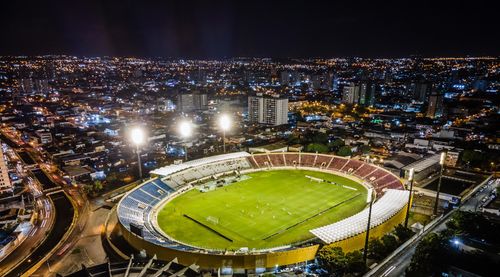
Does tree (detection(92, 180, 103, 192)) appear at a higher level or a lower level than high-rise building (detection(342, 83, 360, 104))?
lower

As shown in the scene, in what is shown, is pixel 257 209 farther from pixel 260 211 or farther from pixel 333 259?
pixel 333 259

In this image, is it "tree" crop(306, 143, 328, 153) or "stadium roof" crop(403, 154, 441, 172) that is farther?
"tree" crop(306, 143, 328, 153)

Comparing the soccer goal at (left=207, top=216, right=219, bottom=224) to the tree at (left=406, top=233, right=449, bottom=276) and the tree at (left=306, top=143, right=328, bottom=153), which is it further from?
the tree at (left=306, top=143, right=328, bottom=153)

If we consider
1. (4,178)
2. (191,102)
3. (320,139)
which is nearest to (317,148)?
(320,139)

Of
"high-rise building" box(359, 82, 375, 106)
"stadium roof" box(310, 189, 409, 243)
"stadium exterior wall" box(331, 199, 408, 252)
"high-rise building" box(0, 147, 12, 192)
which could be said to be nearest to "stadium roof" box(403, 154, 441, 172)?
"stadium roof" box(310, 189, 409, 243)

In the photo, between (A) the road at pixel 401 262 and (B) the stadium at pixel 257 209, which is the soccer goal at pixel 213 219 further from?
(A) the road at pixel 401 262

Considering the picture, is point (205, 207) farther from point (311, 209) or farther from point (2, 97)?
point (2, 97)

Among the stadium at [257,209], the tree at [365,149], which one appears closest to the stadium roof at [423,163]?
the stadium at [257,209]
